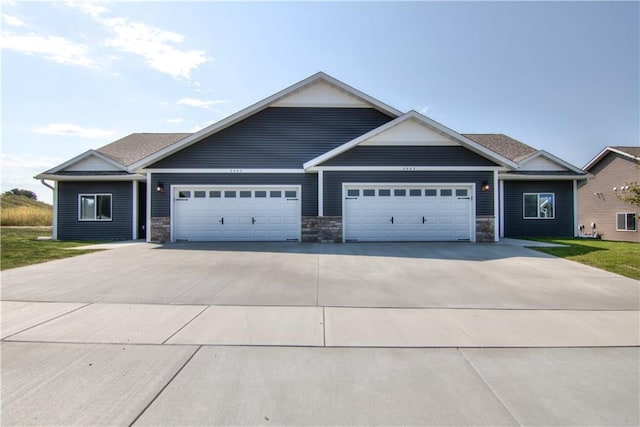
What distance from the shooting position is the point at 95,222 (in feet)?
50.8

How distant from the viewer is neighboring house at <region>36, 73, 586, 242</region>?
41.1 ft

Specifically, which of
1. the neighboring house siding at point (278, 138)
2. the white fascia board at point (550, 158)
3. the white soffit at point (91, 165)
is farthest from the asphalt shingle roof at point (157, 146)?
the neighboring house siding at point (278, 138)

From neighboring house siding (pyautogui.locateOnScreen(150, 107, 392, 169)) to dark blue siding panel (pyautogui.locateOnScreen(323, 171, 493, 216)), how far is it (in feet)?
5.85

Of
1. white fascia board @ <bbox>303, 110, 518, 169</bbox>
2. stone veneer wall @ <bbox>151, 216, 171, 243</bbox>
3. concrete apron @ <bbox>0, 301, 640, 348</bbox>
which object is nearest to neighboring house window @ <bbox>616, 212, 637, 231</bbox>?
white fascia board @ <bbox>303, 110, 518, 169</bbox>

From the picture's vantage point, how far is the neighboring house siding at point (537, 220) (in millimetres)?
16172

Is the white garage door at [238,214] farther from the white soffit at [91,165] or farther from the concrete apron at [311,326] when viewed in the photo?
the concrete apron at [311,326]

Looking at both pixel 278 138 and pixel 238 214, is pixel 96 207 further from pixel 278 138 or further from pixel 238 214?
pixel 278 138

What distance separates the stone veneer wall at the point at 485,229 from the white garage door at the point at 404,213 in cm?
30

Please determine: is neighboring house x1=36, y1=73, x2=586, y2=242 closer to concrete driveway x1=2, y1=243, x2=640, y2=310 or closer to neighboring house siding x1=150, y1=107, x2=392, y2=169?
neighboring house siding x1=150, y1=107, x2=392, y2=169

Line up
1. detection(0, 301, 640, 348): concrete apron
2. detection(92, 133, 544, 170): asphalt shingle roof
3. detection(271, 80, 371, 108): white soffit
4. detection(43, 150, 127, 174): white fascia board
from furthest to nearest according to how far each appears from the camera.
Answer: detection(92, 133, 544, 170): asphalt shingle roof, detection(43, 150, 127, 174): white fascia board, detection(271, 80, 371, 108): white soffit, detection(0, 301, 640, 348): concrete apron

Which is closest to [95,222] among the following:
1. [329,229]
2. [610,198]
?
[329,229]

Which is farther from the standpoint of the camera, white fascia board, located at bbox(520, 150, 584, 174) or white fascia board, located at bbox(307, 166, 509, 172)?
white fascia board, located at bbox(520, 150, 584, 174)

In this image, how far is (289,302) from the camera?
510 cm

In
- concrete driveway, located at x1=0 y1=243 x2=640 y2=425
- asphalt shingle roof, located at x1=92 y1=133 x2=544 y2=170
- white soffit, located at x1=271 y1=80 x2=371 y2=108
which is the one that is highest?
white soffit, located at x1=271 y1=80 x2=371 y2=108
